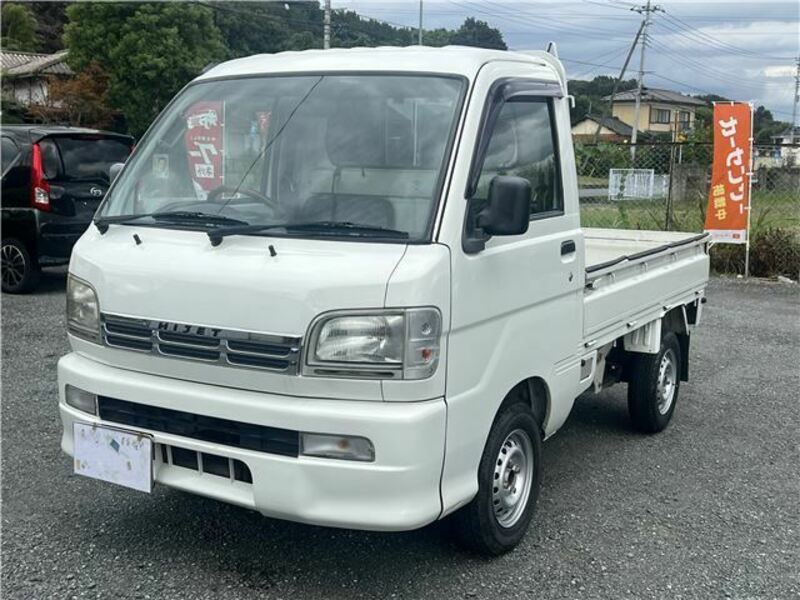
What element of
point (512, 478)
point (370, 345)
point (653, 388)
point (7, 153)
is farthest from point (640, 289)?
point (7, 153)

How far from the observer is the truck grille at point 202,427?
2.97 metres

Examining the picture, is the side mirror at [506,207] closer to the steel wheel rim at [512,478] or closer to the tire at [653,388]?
the steel wheel rim at [512,478]

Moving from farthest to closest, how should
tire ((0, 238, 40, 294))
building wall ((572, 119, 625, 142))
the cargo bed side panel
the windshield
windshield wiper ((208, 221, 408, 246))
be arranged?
building wall ((572, 119, 625, 142))
tire ((0, 238, 40, 294))
the cargo bed side panel
the windshield
windshield wiper ((208, 221, 408, 246))

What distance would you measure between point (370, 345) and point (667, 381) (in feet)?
11.2

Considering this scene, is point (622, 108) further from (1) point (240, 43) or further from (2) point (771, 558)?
(2) point (771, 558)

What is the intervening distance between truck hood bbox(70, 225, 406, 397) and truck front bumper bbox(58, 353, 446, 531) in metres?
0.08

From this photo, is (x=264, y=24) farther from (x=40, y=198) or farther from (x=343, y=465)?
(x=343, y=465)

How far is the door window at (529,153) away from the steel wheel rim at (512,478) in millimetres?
1042

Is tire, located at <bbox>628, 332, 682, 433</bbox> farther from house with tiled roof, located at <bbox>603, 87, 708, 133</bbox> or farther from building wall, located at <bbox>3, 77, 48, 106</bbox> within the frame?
house with tiled roof, located at <bbox>603, 87, 708, 133</bbox>

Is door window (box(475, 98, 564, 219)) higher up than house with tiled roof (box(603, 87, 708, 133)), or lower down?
lower down

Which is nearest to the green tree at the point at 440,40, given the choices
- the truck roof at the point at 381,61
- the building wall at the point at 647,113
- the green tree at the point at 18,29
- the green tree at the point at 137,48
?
the truck roof at the point at 381,61

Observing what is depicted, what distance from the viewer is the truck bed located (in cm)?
442

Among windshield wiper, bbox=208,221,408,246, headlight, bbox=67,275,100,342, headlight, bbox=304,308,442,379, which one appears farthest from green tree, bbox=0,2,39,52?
headlight, bbox=304,308,442,379

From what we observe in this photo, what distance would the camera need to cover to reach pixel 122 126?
1366 inches
